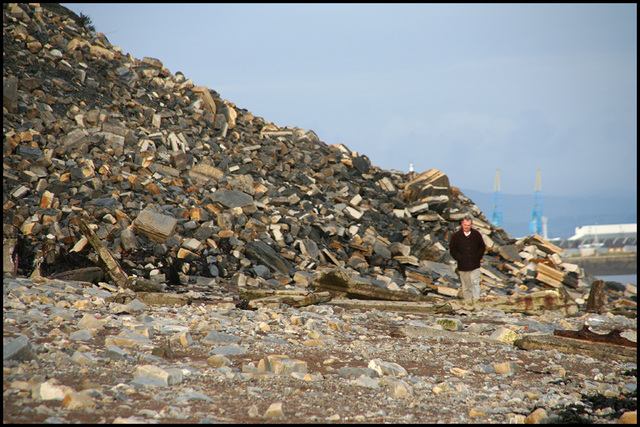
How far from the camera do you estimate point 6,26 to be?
537 inches

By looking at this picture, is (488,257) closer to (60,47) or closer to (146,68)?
(146,68)

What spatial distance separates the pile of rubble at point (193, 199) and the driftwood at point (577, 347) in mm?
3263

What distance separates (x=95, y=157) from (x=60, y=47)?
5.06m

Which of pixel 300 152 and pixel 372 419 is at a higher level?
pixel 300 152

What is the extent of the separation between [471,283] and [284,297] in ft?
11.8

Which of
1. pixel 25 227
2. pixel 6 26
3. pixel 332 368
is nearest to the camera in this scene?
pixel 332 368

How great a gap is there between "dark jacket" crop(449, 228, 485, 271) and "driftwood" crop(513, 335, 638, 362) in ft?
9.65

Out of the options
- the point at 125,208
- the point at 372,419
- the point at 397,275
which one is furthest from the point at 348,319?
the point at 125,208

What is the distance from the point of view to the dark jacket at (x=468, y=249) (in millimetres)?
8617

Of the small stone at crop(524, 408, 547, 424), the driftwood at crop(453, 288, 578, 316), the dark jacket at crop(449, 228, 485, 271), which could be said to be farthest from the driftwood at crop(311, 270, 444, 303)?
the small stone at crop(524, 408, 547, 424)

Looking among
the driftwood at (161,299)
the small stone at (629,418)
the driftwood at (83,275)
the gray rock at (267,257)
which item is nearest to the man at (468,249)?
the gray rock at (267,257)

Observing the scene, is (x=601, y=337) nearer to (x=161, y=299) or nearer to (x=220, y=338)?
(x=220, y=338)

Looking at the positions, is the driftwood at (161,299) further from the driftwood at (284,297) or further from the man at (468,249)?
the man at (468,249)

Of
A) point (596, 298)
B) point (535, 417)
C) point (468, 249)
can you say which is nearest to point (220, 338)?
point (535, 417)
